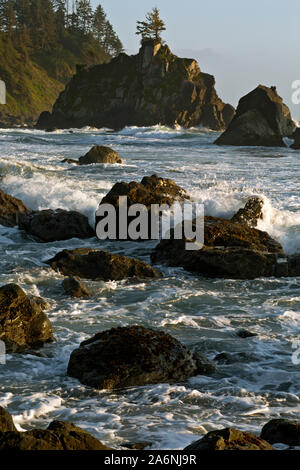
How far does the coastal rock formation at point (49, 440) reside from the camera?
3.87 m

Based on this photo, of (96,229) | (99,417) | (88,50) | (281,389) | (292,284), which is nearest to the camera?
(99,417)

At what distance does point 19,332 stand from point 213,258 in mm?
4837

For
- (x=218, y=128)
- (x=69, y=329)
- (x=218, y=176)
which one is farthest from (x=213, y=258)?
(x=218, y=128)

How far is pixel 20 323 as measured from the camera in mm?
7457

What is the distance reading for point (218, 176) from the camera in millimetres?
24609

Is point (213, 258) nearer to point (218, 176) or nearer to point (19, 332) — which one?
point (19, 332)

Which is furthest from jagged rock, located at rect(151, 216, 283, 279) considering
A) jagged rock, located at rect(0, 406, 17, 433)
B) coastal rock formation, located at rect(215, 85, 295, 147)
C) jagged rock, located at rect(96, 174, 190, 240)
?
coastal rock formation, located at rect(215, 85, 295, 147)

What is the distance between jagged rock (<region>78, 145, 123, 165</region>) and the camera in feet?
88.3

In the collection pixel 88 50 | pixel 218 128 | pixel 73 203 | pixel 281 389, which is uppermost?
pixel 88 50

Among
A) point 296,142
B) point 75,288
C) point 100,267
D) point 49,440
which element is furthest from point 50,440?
point 296,142

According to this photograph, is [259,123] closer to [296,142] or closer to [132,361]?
[296,142]

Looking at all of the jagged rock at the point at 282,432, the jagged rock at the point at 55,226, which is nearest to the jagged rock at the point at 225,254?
the jagged rock at the point at 55,226

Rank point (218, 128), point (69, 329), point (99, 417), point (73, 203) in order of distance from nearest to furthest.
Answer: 1. point (99, 417)
2. point (69, 329)
3. point (73, 203)
4. point (218, 128)

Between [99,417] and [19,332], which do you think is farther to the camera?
[19,332]
